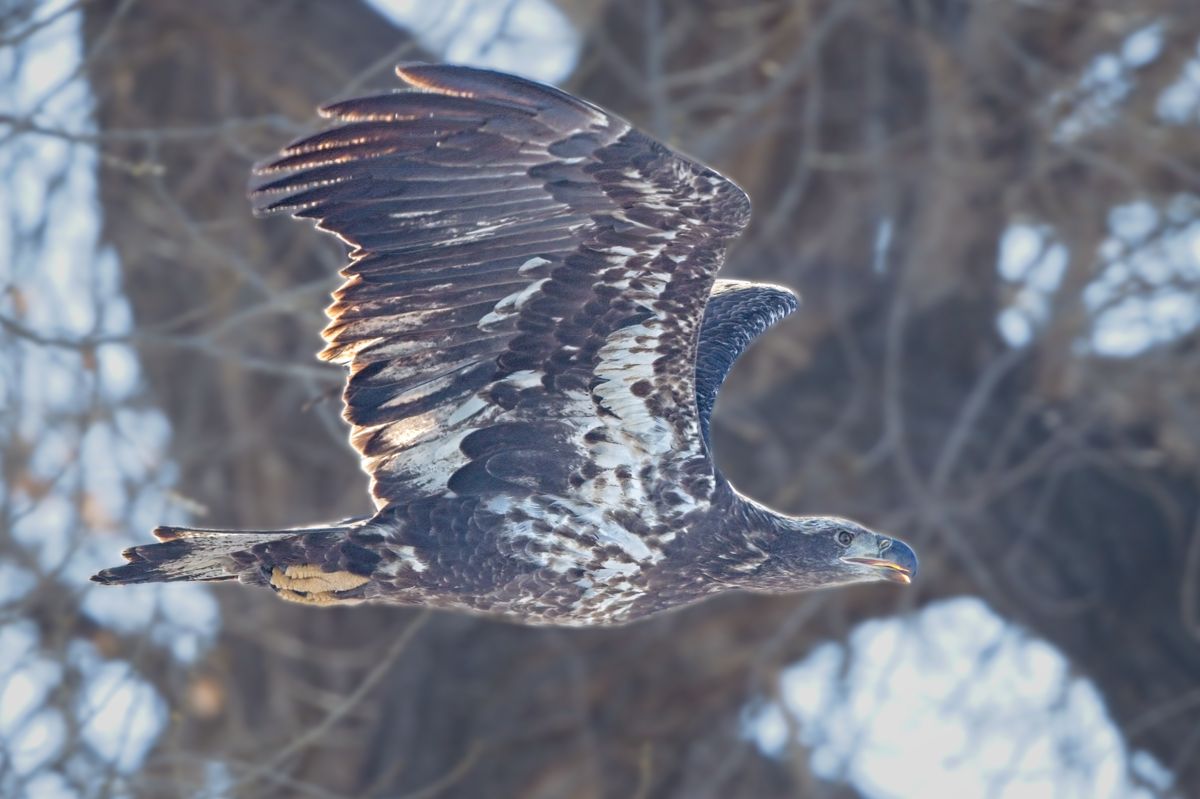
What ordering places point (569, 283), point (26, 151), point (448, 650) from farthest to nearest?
point (448, 650), point (26, 151), point (569, 283)

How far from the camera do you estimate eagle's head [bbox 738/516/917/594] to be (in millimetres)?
5438

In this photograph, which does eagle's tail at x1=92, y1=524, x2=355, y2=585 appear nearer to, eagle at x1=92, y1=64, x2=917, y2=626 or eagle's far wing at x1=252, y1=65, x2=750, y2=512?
eagle at x1=92, y1=64, x2=917, y2=626

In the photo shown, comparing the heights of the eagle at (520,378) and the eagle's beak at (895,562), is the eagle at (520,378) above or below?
above

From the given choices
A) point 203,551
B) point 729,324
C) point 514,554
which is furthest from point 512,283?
point 729,324

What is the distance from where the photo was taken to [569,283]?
490 cm

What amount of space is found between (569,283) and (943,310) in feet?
15.1

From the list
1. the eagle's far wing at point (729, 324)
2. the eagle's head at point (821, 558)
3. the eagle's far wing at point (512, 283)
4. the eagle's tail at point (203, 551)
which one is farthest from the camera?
the eagle's far wing at point (729, 324)

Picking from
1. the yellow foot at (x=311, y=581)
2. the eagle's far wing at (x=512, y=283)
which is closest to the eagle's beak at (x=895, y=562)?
the eagle's far wing at (x=512, y=283)

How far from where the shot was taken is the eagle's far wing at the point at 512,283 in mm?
4633

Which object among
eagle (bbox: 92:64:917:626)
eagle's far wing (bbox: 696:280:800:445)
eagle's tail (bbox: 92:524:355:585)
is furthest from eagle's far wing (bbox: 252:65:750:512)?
eagle's far wing (bbox: 696:280:800:445)

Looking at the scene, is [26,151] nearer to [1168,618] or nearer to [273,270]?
[273,270]

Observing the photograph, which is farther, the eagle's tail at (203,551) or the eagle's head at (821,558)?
the eagle's head at (821,558)

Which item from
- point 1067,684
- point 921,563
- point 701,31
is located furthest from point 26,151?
point 1067,684

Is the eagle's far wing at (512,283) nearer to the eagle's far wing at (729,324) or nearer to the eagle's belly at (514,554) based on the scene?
the eagle's belly at (514,554)
